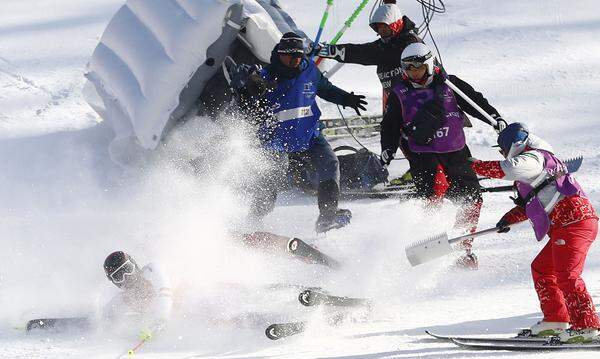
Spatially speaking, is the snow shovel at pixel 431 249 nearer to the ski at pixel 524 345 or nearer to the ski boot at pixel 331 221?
the ski at pixel 524 345

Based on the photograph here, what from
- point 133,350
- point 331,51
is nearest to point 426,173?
point 331,51

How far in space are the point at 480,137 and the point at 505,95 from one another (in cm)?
161

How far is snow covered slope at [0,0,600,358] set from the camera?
6281mm

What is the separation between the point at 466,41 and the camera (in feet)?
43.6

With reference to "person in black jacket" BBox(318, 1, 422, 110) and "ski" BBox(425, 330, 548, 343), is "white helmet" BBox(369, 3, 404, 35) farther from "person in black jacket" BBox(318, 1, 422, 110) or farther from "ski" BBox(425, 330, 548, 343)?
"ski" BBox(425, 330, 548, 343)

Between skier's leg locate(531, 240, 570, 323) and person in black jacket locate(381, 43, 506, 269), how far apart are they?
161 cm

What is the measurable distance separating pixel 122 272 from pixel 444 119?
273 cm

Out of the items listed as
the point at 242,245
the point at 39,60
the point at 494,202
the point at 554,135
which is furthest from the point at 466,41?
the point at 242,245

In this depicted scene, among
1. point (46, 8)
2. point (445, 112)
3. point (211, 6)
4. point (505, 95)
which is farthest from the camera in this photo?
point (46, 8)

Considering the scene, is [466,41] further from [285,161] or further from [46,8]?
[46,8]

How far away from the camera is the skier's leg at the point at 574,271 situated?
5609mm

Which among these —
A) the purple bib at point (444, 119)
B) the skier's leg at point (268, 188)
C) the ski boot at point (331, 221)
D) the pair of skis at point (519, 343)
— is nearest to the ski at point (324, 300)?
the pair of skis at point (519, 343)

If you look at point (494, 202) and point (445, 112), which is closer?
point (445, 112)

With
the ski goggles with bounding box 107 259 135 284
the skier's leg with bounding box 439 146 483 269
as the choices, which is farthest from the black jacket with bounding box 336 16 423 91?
the ski goggles with bounding box 107 259 135 284
